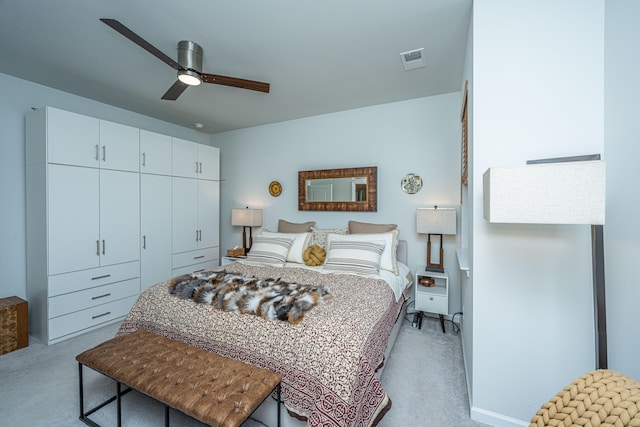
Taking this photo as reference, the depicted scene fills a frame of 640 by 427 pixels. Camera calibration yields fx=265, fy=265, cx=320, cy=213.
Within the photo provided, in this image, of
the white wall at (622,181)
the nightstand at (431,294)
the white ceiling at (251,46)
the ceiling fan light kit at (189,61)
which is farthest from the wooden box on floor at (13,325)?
the white wall at (622,181)

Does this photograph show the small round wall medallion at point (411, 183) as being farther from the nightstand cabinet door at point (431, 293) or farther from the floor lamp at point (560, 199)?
the floor lamp at point (560, 199)

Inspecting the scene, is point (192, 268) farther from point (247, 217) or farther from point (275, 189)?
point (275, 189)

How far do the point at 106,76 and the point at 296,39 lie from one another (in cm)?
202

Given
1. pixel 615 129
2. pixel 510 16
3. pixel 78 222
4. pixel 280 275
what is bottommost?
pixel 280 275

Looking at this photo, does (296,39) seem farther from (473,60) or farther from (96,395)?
(96,395)

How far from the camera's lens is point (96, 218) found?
113 inches

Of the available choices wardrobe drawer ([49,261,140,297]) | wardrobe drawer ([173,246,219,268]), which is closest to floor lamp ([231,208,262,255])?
wardrobe drawer ([173,246,219,268])

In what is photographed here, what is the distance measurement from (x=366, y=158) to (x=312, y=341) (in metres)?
2.53

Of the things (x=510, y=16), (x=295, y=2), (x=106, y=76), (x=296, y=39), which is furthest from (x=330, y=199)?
(x=106, y=76)

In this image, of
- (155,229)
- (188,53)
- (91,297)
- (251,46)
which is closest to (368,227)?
(251,46)

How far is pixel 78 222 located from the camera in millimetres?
2750

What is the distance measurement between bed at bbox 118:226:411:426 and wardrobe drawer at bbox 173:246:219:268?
5.62 feet

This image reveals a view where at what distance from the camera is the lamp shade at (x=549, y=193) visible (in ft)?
3.26

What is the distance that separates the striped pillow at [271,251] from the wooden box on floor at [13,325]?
6.80 ft
